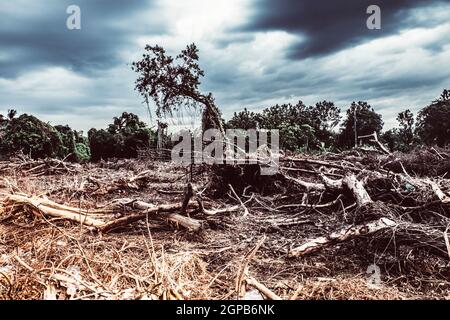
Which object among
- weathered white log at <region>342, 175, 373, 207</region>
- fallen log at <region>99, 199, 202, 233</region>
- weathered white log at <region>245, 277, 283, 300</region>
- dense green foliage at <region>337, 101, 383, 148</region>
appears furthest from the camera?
dense green foliage at <region>337, 101, 383, 148</region>

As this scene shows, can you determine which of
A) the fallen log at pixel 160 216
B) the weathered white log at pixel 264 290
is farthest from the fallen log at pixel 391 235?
the fallen log at pixel 160 216

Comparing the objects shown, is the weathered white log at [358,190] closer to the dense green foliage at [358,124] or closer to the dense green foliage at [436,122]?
the dense green foliage at [436,122]

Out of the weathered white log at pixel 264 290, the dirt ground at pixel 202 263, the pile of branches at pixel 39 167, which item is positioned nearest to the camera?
the weathered white log at pixel 264 290

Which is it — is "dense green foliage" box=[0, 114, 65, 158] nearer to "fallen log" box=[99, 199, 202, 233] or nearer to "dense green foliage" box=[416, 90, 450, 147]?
"fallen log" box=[99, 199, 202, 233]

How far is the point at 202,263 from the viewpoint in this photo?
2.88 metres

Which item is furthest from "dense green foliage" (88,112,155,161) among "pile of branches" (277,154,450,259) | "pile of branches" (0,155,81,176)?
"pile of branches" (277,154,450,259)

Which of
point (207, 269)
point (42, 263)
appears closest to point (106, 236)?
point (42, 263)

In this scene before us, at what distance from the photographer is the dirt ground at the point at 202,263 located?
2244 mm

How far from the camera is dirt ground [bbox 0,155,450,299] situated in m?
2.24

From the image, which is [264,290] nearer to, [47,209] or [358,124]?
[47,209]

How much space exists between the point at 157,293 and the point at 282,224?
2204 mm

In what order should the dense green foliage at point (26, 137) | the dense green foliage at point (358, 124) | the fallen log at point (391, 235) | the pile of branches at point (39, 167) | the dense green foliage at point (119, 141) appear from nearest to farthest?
the fallen log at point (391, 235) < the pile of branches at point (39, 167) < the dense green foliage at point (26, 137) < the dense green foliage at point (119, 141) < the dense green foliage at point (358, 124)

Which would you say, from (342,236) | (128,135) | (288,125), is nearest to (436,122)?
(288,125)

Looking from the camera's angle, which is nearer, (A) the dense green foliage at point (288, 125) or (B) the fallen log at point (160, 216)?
(B) the fallen log at point (160, 216)
